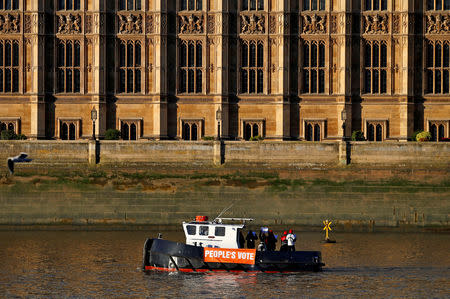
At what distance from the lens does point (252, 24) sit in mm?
90438

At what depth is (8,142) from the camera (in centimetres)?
7675

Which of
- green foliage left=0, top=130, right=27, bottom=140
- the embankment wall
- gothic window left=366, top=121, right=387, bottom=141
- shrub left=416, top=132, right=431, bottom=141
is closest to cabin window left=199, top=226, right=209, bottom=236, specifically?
the embankment wall

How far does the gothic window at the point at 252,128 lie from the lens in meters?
91.3

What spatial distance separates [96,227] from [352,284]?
26.2m

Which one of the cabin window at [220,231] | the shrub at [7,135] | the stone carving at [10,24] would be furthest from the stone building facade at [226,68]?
the cabin window at [220,231]

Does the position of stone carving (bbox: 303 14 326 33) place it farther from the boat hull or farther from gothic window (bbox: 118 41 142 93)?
the boat hull

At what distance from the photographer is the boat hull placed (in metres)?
54.3

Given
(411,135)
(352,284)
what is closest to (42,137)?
(411,135)

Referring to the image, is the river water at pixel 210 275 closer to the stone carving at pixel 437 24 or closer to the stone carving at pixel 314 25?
the stone carving at pixel 314 25

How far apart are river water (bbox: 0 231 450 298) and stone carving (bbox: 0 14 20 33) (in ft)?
90.9

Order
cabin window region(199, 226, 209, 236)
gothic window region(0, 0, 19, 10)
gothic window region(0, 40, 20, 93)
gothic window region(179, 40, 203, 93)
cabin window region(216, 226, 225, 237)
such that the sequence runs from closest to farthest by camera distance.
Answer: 1. cabin window region(216, 226, 225, 237)
2. cabin window region(199, 226, 209, 236)
3. gothic window region(0, 40, 20, 93)
4. gothic window region(0, 0, 19, 10)
5. gothic window region(179, 40, 203, 93)

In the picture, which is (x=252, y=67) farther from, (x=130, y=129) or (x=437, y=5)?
(x=437, y=5)

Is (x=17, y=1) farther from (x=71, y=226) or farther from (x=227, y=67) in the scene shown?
(x=71, y=226)

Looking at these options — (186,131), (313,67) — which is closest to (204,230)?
(186,131)
